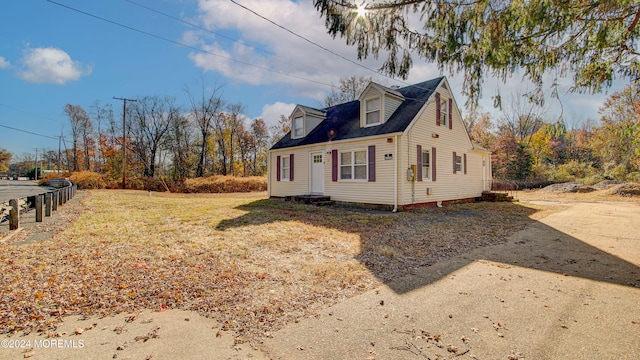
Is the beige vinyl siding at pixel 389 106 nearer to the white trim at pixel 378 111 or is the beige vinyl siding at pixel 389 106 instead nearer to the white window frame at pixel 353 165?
the white trim at pixel 378 111

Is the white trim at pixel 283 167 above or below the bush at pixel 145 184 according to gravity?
above

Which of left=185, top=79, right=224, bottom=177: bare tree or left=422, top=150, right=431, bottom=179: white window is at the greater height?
left=185, top=79, right=224, bottom=177: bare tree

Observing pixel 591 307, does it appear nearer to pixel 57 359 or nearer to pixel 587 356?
pixel 587 356

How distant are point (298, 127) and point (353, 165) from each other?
16.6 feet

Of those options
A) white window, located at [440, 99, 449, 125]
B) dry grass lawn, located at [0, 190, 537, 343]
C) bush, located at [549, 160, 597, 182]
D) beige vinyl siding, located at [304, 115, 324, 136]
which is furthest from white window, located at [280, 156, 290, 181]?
bush, located at [549, 160, 597, 182]

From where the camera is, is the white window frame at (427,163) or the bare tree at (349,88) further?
the bare tree at (349,88)

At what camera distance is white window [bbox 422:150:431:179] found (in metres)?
12.3

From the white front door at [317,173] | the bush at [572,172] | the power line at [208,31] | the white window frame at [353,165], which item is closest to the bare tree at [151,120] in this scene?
the white front door at [317,173]

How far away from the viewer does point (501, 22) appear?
5.17 m

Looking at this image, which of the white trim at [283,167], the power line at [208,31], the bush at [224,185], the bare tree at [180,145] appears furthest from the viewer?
the bare tree at [180,145]

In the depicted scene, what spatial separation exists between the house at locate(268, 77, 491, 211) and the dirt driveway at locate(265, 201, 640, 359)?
252 inches

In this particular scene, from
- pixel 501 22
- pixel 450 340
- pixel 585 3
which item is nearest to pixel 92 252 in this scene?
pixel 450 340

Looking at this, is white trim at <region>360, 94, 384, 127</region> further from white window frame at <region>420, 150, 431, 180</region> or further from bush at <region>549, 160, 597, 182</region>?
bush at <region>549, 160, 597, 182</region>

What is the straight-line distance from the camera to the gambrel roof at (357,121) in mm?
11742
